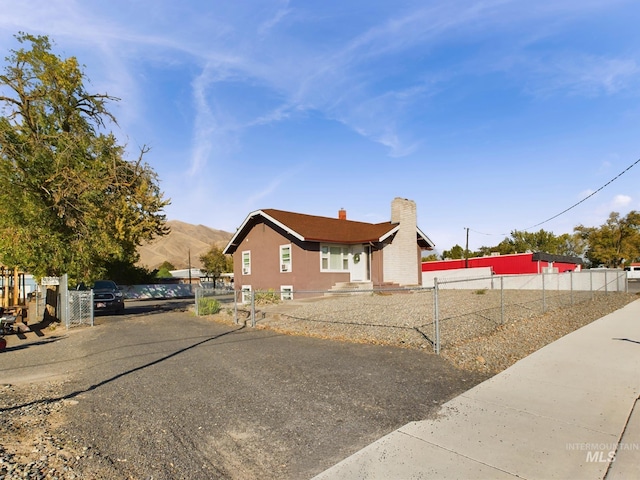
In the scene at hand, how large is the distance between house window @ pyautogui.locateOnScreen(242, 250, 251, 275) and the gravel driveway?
16.9m

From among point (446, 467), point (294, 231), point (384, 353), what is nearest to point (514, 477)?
point (446, 467)

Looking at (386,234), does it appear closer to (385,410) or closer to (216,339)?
(216,339)

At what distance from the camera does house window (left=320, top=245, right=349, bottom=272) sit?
2375 cm

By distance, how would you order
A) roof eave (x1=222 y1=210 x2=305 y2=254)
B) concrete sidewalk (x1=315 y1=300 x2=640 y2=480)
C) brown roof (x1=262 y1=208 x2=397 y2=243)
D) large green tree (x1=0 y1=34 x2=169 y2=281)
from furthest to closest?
brown roof (x1=262 y1=208 x2=397 y2=243) → roof eave (x1=222 y1=210 x2=305 y2=254) → large green tree (x1=0 y1=34 x2=169 y2=281) → concrete sidewalk (x1=315 y1=300 x2=640 y2=480)

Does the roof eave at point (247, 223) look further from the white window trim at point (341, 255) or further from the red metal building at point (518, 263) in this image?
the red metal building at point (518, 263)

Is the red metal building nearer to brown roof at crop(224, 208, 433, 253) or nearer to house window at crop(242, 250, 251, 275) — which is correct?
brown roof at crop(224, 208, 433, 253)

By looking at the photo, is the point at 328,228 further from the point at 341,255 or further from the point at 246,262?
the point at 246,262

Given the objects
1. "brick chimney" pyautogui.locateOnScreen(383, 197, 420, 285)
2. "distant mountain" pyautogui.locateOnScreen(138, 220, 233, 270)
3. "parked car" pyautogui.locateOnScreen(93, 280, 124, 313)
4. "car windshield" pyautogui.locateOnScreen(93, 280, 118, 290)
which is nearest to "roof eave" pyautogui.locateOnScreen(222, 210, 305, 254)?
"brick chimney" pyautogui.locateOnScreen(383, 197, 420, 285)

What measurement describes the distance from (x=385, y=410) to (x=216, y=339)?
7.17 metres

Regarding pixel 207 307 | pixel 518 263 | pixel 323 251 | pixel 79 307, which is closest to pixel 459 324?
pixel 207 307

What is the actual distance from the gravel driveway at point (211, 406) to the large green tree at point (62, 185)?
A: 23.3 ft

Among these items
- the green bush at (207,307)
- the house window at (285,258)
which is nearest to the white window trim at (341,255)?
the house window at (285,258)

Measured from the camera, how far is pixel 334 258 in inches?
964

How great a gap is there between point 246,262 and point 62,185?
1268cm
